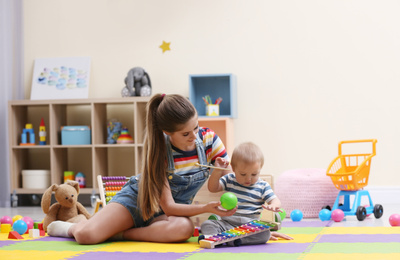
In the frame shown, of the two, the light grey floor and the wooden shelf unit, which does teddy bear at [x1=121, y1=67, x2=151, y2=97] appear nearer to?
the wooden shelf unit

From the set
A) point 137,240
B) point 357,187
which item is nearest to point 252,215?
point 137,240

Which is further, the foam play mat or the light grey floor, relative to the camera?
the light grey floor

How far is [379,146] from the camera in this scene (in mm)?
4355

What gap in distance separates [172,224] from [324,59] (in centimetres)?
264

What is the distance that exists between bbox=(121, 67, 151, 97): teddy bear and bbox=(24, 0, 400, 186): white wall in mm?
218

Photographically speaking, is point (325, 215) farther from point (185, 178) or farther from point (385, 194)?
point (385, 194)

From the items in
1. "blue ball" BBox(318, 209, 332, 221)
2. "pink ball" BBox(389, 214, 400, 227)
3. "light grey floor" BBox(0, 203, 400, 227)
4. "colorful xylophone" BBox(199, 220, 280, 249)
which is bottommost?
Answer: "light grey floor" BBox(0, 203, 400, 227)

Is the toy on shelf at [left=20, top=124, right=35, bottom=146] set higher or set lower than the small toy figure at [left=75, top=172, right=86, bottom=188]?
higher

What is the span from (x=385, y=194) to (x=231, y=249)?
102 inches

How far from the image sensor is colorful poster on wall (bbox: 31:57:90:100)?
4.71m

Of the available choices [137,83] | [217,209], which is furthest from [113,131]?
[217,209]

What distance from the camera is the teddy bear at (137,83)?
14.7 ft

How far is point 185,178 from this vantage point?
2.28m

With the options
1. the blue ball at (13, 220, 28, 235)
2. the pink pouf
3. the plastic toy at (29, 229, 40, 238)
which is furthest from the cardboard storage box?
the plastic toy at (29, 229, 40, 238)
